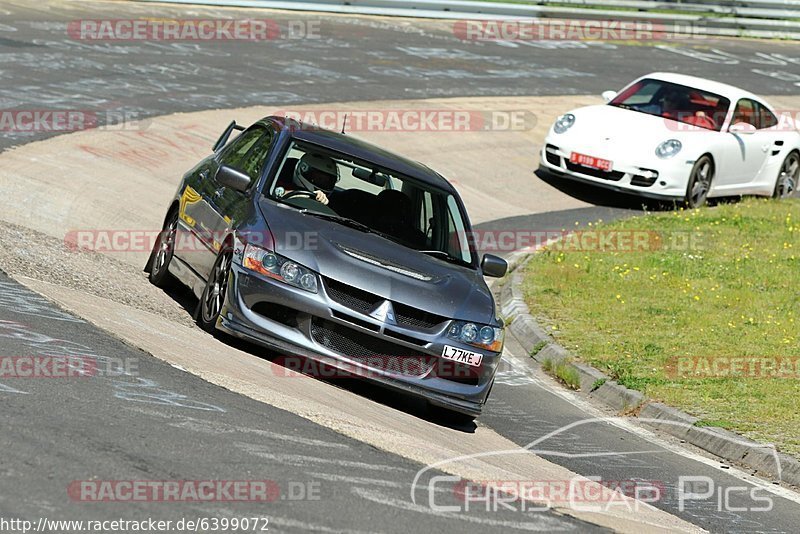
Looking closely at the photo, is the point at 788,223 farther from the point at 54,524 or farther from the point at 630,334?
the point at 54,524

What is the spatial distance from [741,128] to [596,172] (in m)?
2.26

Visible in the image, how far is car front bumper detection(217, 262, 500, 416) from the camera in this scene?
26.2 feet

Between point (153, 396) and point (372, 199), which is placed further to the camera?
point (372, 199)

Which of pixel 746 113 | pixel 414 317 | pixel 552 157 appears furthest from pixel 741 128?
pixel 414 317

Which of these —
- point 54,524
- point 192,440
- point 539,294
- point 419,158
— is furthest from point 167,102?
point 54,524

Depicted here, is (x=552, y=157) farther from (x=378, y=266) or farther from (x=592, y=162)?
(x=378, y=266)

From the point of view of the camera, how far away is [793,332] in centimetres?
1164

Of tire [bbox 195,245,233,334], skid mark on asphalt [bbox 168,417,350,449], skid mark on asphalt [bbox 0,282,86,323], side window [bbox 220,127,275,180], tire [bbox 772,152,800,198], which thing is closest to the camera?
skid mark on asphalt [bbox 168,417,350,449]

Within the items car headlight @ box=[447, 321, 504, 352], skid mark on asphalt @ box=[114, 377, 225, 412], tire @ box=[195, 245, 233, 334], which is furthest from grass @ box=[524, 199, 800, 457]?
skid mark on asphalt @ box=[114, 377, 225, 412]

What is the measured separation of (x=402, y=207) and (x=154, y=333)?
2174mm

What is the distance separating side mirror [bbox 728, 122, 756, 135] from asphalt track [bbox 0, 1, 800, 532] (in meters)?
1.80

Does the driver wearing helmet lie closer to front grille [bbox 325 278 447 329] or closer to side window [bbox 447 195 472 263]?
side window [bbox 447 195 472 263]

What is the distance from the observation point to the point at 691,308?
12.3 metres

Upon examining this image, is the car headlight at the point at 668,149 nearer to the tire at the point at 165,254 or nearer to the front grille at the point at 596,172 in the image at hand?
the front grille at the point at 596,172
